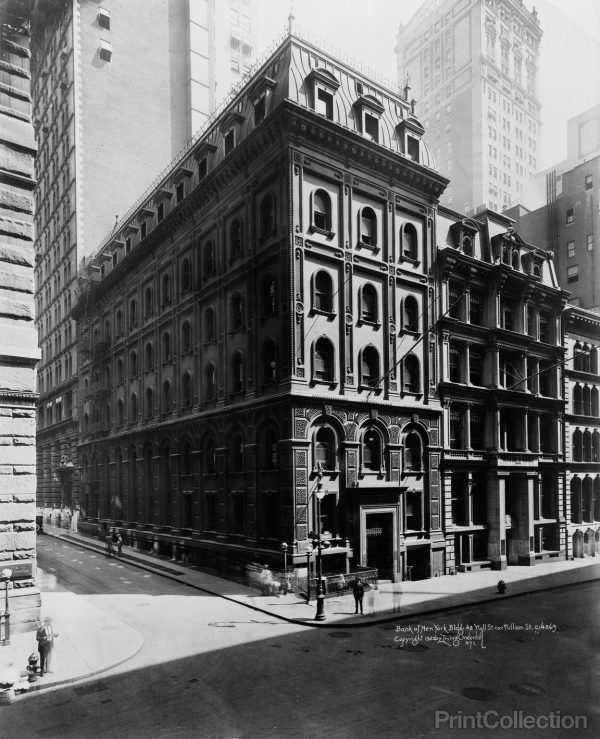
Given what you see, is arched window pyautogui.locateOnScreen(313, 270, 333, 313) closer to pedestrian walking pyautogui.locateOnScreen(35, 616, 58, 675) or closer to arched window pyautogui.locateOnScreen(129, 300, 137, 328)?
arched window pyautogui.locateOnScreen(129, 300, 137, 328)

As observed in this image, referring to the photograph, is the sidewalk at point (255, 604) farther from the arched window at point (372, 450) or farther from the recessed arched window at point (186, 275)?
the recessed arched window at point (186, 275)

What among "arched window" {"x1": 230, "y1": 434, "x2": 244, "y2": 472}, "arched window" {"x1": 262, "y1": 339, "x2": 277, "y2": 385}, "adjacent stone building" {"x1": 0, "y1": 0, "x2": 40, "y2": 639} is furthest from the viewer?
"arched window" {"x1": 230, "y1": 434, "x2": 244, "y2": 472}

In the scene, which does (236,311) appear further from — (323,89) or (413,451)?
(413,451)

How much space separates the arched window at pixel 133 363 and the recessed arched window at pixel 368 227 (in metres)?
18.1

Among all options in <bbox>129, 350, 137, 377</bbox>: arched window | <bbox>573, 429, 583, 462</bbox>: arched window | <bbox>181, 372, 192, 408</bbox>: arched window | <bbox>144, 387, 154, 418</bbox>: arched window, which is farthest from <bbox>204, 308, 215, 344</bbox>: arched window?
<bbox>573, 429, 583, 462</bbox>: arched window

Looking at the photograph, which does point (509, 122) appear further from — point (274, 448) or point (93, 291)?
point (93, 291)

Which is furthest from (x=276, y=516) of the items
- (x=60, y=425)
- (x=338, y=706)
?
(x=60, y=425)

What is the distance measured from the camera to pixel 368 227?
1192 inches

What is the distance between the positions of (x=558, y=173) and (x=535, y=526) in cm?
2731

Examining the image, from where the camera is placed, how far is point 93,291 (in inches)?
1676

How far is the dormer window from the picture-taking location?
89.4ft

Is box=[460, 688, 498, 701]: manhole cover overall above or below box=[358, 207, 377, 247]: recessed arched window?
below

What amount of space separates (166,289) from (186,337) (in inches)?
158

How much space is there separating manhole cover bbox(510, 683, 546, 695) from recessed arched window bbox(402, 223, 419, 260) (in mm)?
22155
